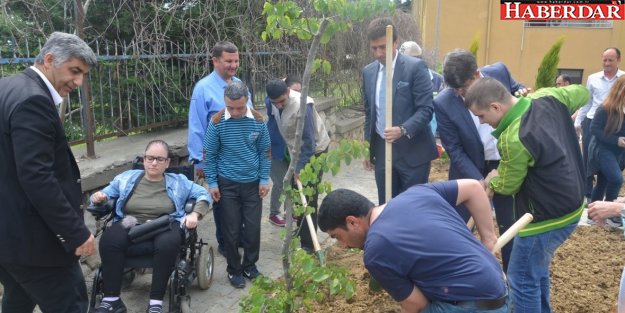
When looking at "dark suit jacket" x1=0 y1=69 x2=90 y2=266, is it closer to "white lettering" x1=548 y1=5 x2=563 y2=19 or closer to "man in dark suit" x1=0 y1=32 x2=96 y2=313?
"man in dark suit" x1=0 y1=32 x2=96 y2=313

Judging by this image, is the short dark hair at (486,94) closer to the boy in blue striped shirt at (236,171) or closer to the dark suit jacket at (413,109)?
the dark suit jacket at (413,109)

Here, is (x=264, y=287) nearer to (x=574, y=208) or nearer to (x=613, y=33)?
(x=574, y=208)

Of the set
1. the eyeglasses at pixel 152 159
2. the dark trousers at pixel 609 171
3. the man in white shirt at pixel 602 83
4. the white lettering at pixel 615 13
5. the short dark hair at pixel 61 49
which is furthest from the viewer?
the white lettering at pixel 615 13

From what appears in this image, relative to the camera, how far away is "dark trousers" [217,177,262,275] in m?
4.00

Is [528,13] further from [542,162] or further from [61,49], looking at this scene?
[61,49]

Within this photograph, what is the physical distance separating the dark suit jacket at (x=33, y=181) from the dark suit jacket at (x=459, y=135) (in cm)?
233

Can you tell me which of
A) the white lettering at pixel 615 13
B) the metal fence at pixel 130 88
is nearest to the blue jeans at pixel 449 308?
the metal fence at pixel 130 88

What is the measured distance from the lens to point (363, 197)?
2.25 m

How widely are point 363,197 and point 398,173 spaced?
1.84m

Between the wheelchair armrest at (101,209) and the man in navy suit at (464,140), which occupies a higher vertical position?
the man in navy suit at (464,140)

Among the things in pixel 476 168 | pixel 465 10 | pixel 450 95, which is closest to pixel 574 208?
pixel 476 168

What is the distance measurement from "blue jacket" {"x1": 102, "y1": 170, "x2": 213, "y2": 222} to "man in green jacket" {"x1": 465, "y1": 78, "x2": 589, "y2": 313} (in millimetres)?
2069

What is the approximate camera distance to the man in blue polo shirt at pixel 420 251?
→ 6.60ft

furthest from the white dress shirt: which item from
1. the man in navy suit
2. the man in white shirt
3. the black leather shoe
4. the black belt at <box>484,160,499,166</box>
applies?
A: the black leather shoe
